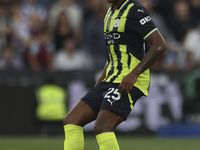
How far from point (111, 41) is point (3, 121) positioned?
8.27 metres

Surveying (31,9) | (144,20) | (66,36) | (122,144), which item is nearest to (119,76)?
(144,20)

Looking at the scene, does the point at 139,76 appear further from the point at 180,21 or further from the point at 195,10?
the point at 195,10

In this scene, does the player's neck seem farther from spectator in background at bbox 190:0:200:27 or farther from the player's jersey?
spectator in background at bbox 190:0:200:27

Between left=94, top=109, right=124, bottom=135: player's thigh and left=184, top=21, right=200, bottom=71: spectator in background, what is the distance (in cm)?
865

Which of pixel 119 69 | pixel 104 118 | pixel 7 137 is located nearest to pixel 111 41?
pixel 119 69

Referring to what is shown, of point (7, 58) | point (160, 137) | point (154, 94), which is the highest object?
point (7, 58)

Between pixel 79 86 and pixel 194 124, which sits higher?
pixel 79 86

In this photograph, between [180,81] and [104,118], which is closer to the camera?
[104,118]

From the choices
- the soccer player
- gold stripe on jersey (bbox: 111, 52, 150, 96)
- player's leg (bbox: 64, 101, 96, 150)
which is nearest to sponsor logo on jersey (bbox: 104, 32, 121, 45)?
the soccer player

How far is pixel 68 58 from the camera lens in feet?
46.6

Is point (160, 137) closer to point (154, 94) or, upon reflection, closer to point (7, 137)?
point (154, 94)

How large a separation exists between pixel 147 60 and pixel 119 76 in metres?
0.35

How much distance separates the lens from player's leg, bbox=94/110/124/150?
18.6 feet

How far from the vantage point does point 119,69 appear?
5.97 meters
